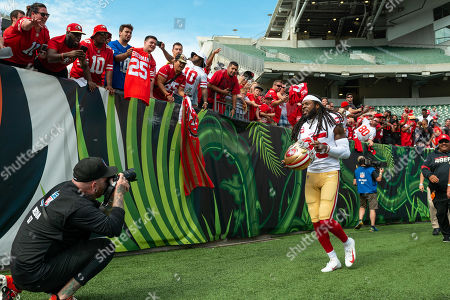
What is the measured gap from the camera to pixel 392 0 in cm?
3431

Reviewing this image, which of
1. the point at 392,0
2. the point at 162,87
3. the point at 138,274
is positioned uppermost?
the point at 392,0

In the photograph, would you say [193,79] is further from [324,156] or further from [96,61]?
[324,156]

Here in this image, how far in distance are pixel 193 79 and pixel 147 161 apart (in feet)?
7.96

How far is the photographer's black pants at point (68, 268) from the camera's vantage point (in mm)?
3426

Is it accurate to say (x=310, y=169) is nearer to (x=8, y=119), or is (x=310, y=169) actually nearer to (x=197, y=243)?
(x=197, y=243)

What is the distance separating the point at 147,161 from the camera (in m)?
6.66

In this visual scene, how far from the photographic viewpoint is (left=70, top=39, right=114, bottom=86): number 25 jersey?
6.48m

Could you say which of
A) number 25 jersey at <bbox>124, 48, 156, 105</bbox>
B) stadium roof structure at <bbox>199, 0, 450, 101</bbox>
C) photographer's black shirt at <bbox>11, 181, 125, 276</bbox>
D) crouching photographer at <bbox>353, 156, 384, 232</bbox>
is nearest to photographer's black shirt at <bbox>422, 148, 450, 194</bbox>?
crouching photographer at <bbox>353, 156, 384, 232</bbox>

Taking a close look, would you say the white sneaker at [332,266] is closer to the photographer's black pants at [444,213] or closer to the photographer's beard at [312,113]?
the photographer's beard at [312,113]

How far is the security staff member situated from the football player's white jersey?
4.76 meters

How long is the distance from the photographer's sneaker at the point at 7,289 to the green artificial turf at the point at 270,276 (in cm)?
39

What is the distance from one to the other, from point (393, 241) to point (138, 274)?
5.32 m

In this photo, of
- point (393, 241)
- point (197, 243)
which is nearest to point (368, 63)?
point (393, 241)

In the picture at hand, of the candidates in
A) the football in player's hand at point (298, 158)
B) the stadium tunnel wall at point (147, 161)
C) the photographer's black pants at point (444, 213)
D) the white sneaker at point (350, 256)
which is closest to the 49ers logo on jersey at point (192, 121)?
the stadium tunnel wall at point (147, 161)
